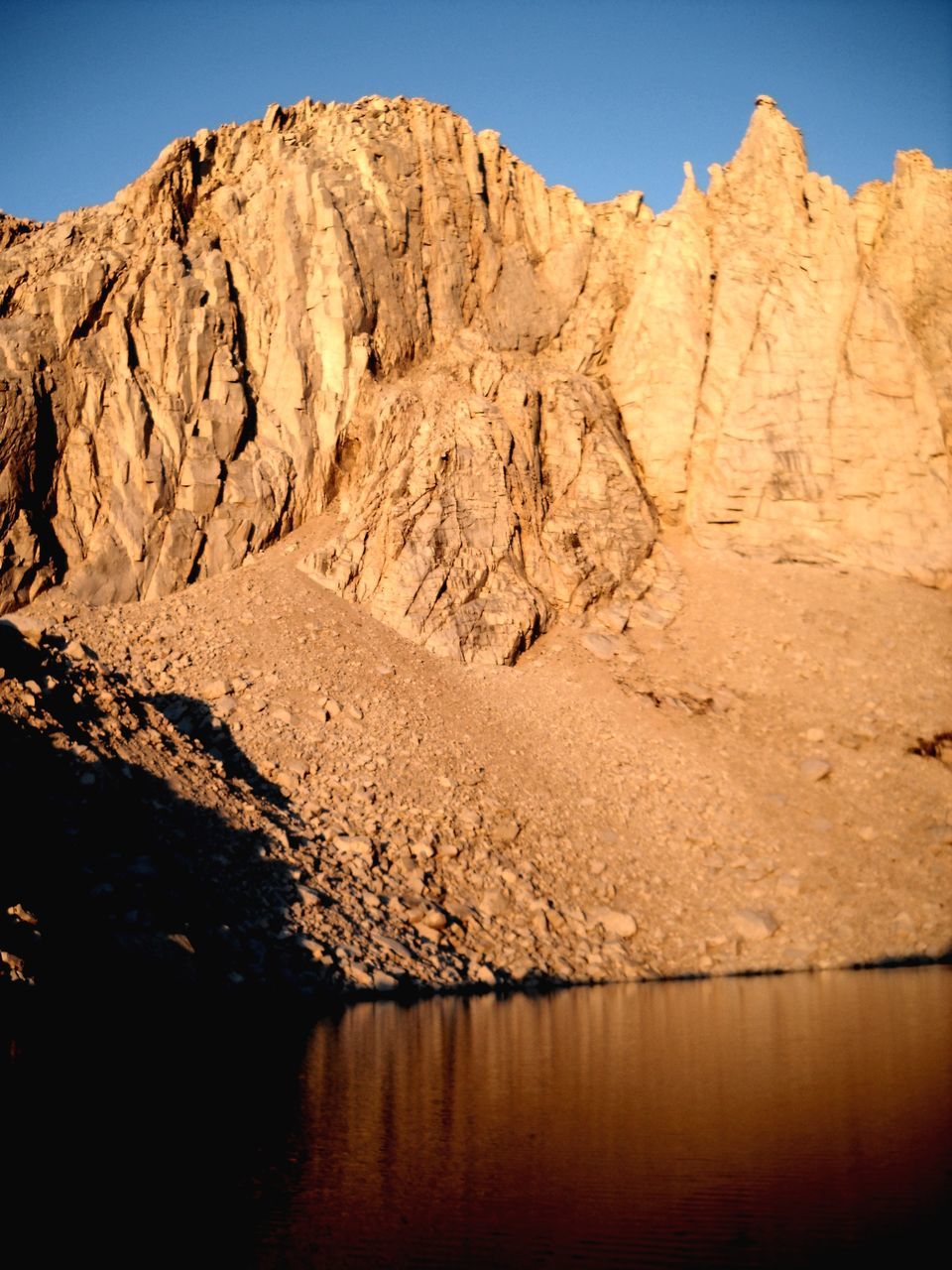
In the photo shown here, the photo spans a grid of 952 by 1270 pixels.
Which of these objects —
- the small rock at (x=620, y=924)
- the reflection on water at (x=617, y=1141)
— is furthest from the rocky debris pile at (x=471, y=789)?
the reflection on water at (x=617, y=1141)

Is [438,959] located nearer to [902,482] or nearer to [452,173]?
[902,482]

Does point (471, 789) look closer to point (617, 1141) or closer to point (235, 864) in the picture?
point (235, 864)

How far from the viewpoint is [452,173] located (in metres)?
41.4

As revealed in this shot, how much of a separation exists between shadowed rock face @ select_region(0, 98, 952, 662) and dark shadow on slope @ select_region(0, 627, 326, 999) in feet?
38.9

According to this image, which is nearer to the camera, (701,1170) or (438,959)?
(701,1170)

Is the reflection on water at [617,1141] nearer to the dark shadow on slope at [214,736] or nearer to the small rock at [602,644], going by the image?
the dark shadow on slope at [214,736]

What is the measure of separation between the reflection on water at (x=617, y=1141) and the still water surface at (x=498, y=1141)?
31 millimetres

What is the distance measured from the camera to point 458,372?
3922 cm

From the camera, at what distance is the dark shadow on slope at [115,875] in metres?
18.1

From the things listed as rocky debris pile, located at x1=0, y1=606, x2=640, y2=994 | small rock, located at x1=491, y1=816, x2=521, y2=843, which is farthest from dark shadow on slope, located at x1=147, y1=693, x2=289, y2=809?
small rock, located at x1=491, y1=816, x2=521, y2=843

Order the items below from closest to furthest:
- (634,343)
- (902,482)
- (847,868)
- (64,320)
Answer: (847,868) → (64,320) → (902,482) → (634,343)

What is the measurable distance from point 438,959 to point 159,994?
5.94 m

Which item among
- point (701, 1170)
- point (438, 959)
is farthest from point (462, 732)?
point (701, 1170)

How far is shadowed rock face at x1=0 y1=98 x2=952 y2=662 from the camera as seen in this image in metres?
35.2
